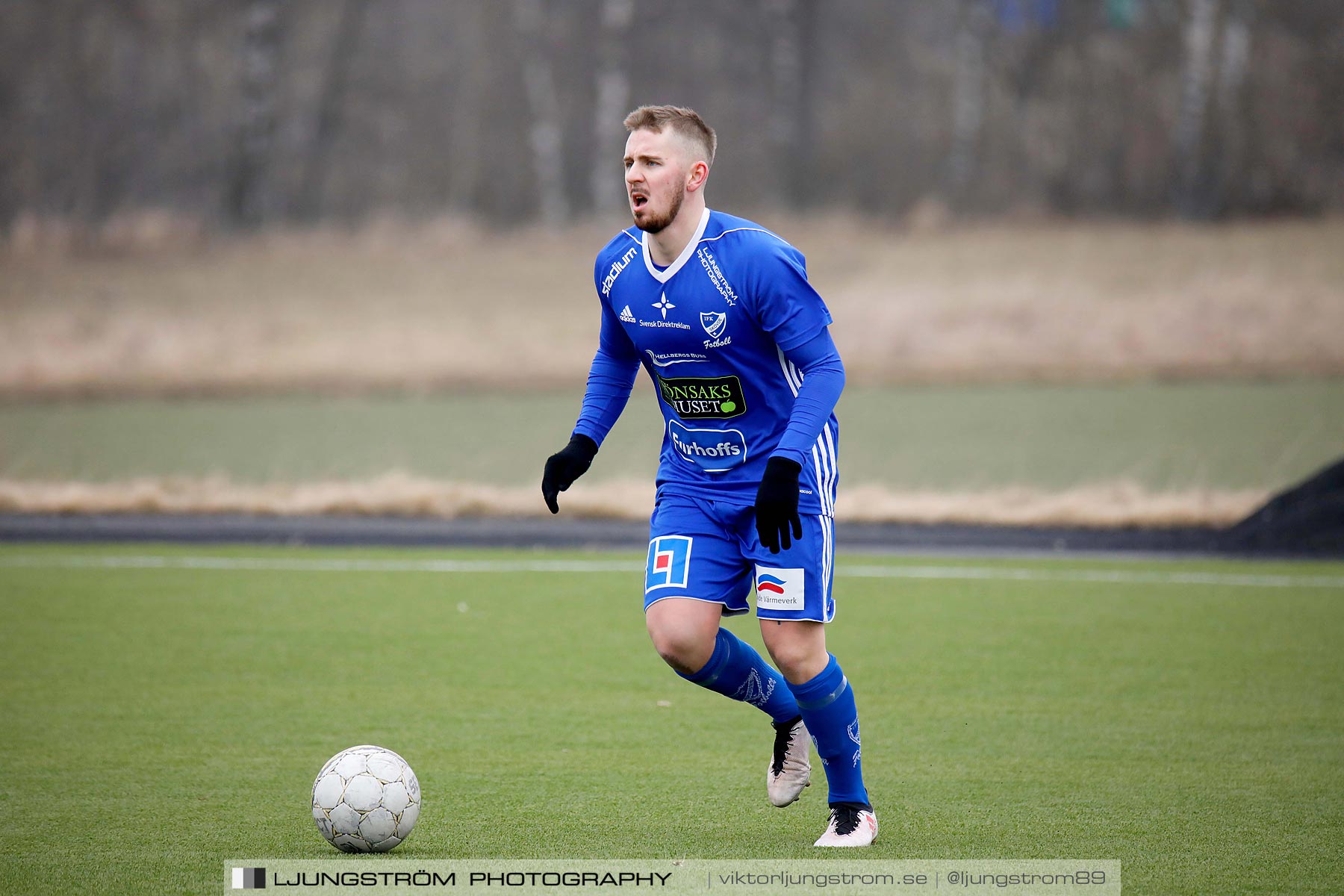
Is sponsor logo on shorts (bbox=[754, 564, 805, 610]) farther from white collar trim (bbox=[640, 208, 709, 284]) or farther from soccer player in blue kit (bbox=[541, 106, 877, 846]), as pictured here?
white collar trim (bbox=[640, 208, 709, 284])

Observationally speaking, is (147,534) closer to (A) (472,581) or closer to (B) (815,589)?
(A) (472,581)

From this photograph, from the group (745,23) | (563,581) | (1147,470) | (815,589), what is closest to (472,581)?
(563,581)

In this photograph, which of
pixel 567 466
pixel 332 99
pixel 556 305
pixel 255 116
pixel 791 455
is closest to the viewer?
pixel 791 455

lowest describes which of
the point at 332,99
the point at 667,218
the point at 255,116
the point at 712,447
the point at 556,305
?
the point at 712,447

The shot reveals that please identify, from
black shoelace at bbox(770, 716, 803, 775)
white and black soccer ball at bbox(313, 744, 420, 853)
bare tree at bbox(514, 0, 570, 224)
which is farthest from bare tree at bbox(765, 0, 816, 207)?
white and black soccer ball at bbox(313, 744, 420, 853)

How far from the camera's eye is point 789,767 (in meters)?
5.08

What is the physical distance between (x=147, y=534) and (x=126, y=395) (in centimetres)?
1045

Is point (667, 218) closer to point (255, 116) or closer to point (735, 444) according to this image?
point (735, 444)

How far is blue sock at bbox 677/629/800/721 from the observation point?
197 inches

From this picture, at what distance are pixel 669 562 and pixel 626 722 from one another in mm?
1633

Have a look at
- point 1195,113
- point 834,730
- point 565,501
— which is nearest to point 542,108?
point 1195,113

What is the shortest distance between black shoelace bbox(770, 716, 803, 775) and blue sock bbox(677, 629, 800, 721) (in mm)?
23

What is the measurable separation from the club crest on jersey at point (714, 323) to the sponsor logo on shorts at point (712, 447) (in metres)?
0.36

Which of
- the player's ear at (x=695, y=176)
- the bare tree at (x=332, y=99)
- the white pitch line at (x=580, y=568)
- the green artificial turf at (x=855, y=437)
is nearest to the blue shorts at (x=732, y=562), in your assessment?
the player's ear at (x=695, y=176)
